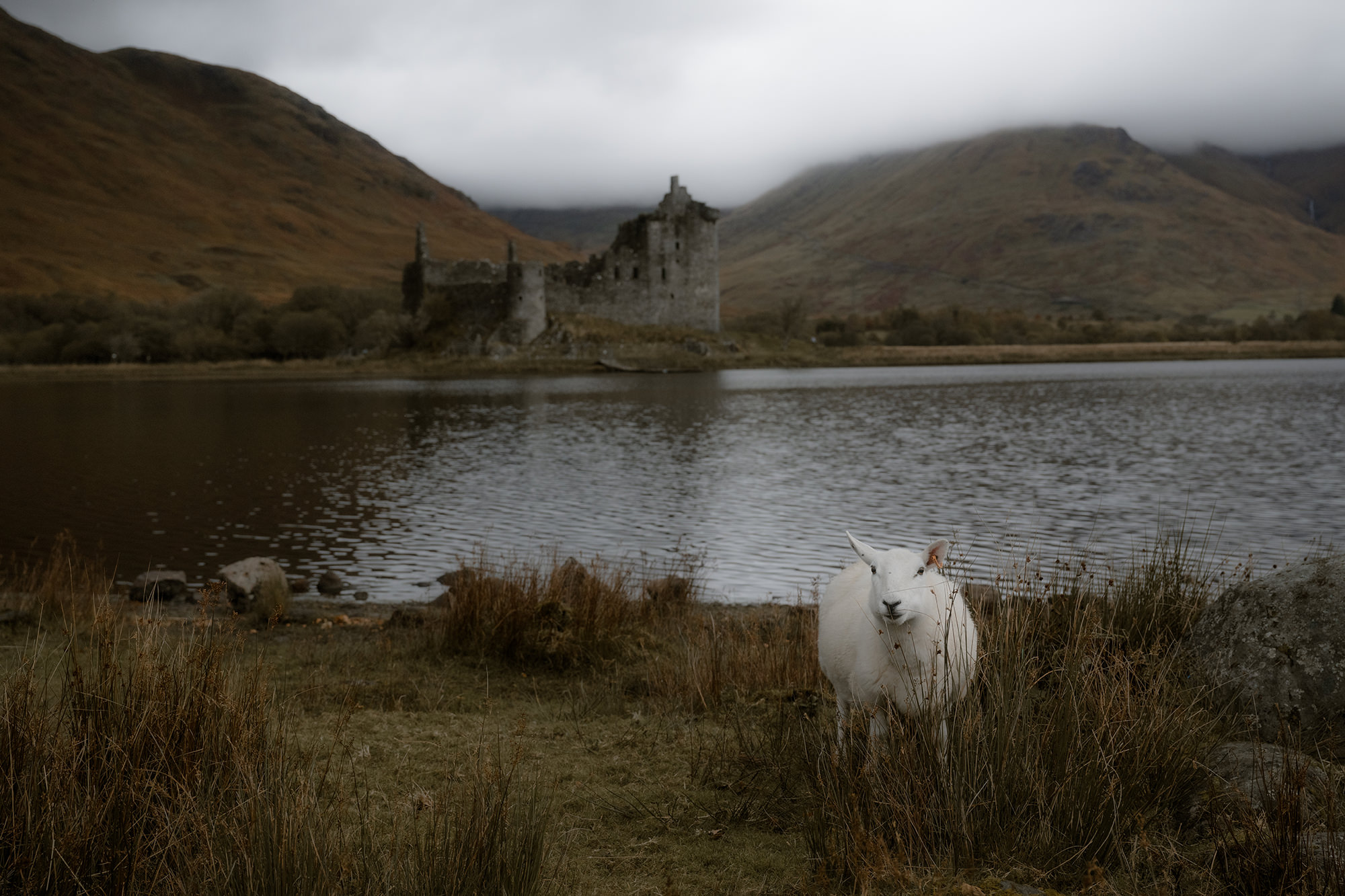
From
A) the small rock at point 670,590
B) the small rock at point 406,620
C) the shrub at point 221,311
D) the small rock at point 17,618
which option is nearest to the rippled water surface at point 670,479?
the small rock at point 670,590

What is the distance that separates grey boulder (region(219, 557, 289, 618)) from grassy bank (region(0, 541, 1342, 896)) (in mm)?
4049

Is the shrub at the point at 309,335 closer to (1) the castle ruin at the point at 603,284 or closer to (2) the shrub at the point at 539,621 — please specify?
(1) the castle ruin at the point at 603,284

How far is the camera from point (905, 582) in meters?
3.82

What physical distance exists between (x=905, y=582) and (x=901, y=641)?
351 mm

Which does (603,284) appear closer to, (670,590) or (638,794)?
(670,590)

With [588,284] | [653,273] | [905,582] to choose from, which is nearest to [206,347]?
[588,284]

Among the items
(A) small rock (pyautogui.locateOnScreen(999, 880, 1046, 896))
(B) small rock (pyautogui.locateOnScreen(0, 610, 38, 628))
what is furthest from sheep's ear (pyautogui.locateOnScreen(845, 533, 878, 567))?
(B) small rock (pyautogui.locateOnScreen(0, 610, 38, 628))

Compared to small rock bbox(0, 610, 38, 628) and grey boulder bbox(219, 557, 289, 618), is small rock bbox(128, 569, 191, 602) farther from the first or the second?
small rock bbox(0, 610, 38, 628)

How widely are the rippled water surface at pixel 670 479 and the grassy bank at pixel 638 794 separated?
2981mm

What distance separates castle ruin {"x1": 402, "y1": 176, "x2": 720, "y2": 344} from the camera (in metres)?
64.3

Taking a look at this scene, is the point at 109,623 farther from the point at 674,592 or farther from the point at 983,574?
the point at 983,574

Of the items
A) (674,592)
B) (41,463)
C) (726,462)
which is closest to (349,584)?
(674,592)

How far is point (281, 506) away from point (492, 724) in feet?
42.4

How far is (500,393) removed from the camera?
48.4m
